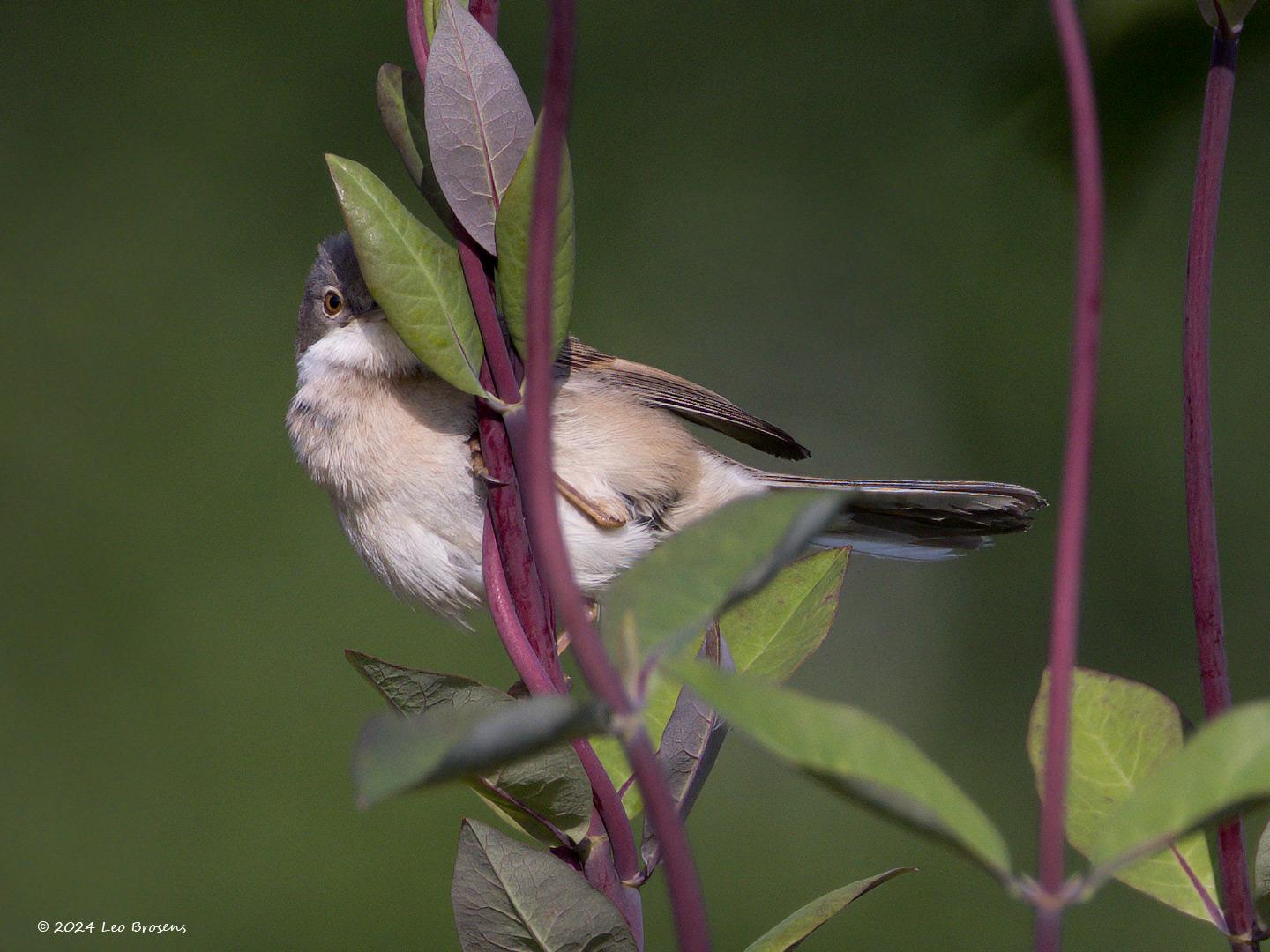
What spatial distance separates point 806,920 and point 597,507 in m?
1.00

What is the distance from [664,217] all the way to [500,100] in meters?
3.21

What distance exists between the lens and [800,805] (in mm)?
3512

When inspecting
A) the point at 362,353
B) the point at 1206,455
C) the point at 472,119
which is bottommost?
the point at 362,353

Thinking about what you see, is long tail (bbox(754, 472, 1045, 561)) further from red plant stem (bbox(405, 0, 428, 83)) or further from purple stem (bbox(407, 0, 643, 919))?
red plant stem (bbox(405, 0, 428, 83))

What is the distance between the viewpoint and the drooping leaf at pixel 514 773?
2.24ft

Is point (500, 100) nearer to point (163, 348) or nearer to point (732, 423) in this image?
point (732, 423)

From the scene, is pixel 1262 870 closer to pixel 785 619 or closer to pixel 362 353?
pixel 785 619

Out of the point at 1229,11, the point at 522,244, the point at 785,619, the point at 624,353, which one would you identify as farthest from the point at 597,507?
the point at 624,353

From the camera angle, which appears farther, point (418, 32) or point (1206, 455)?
point (418, 32)

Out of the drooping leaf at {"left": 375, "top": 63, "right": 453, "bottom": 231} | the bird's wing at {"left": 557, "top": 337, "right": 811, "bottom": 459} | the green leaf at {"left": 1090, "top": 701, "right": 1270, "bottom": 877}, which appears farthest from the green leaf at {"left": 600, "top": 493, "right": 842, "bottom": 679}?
the bird's wing at {"left": 557, "top": 337, "right": 811, "bottom": 459}

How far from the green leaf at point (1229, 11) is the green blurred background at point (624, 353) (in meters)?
2.43

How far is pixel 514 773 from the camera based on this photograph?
680mm

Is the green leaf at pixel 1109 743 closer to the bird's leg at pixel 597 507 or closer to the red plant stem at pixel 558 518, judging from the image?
the red plant stem at pixel 558 518

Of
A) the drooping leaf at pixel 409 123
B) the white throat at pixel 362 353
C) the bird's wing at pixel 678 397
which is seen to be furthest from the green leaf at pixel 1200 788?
the bird's wing at pixel 678 397
